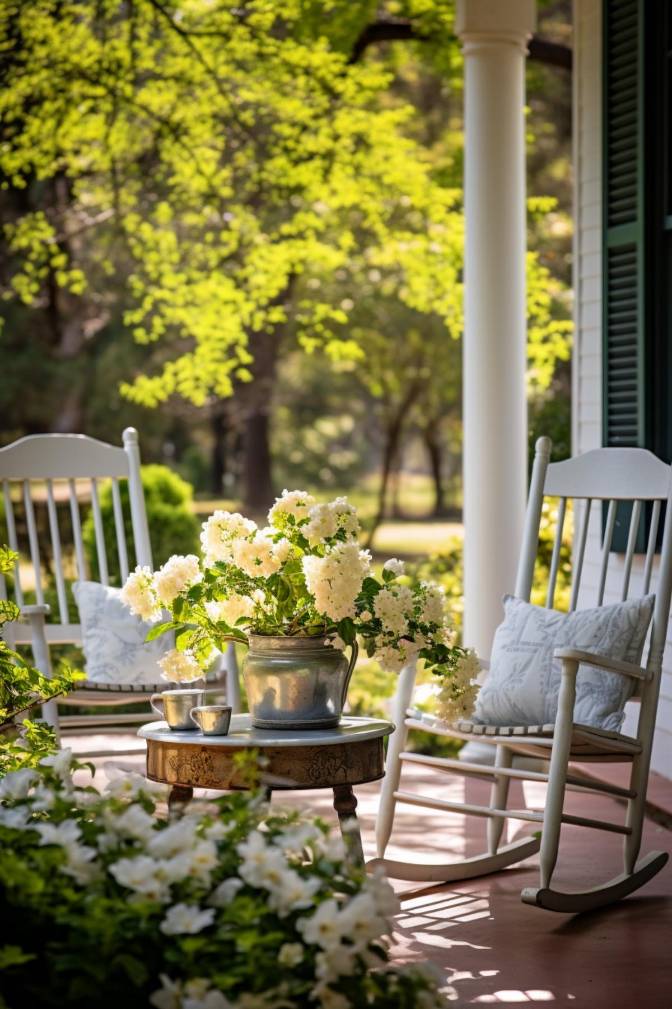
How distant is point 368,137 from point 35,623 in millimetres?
4572

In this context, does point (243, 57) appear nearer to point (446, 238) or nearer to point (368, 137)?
point (368, 137)

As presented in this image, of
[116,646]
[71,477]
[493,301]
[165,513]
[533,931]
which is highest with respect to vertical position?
[493,301]

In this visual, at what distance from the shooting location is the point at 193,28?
314 inches

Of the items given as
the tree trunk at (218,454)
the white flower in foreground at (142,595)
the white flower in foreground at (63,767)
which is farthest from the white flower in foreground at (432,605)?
the tree trunk at (218,454)

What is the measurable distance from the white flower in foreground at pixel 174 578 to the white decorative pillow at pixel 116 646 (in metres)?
1.15

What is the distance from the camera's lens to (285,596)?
9.46 feet

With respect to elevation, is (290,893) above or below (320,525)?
below

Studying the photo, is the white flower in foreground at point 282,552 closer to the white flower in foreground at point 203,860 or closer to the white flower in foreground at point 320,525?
the white flower in foreground at point 320,525

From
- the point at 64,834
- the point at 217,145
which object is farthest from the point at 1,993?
the point at 217,145

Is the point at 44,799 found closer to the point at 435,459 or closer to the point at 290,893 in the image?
the point at 290,893

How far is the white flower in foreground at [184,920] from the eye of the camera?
166cm

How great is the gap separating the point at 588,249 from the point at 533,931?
2866 millimetres

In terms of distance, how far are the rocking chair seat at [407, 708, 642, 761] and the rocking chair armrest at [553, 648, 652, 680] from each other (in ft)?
0.46

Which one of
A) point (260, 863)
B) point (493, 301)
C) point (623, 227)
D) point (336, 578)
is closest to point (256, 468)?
point (493, 301)
